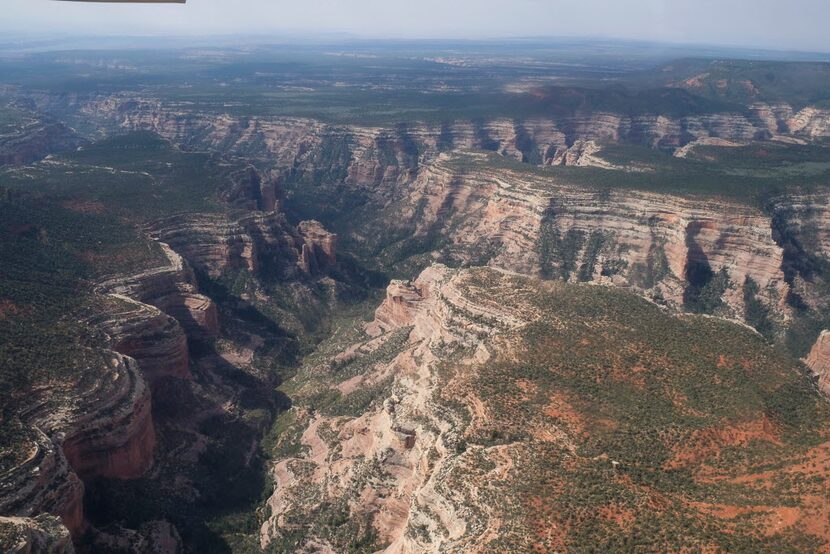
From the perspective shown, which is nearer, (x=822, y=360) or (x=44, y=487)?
(x=44, y=487)

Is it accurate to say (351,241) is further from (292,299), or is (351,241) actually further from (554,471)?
(554,471)

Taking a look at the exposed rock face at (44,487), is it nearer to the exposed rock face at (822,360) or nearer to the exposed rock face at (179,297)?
the exposed rock face at (179,297)

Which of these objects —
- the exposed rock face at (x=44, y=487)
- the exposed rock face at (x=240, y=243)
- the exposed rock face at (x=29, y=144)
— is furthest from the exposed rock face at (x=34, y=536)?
the exposed rock face at (x=29, y=144)

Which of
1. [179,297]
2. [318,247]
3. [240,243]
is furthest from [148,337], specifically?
[318,247]

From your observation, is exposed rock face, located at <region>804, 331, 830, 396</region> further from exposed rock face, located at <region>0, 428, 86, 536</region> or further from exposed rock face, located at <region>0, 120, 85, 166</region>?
exposed rock face, located at <region>0, 120, 85, 166</region>

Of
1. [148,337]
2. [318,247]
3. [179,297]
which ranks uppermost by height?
[179,297]

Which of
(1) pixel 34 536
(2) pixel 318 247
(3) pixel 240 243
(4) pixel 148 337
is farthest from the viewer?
(2) pixel 318 247

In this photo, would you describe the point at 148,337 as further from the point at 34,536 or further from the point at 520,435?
the point at 520,435
